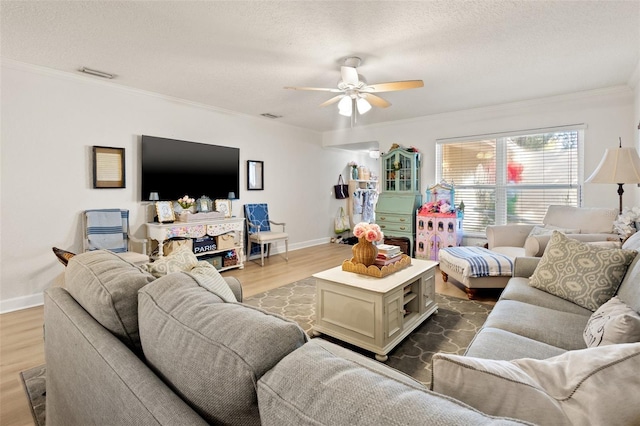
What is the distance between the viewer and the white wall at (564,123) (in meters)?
4.02

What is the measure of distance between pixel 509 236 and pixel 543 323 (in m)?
2.54

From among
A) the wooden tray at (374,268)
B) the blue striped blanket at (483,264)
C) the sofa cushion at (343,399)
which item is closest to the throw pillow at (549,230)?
the blue striped blanket at (483,264)

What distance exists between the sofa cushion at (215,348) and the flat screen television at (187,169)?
12.4 ft

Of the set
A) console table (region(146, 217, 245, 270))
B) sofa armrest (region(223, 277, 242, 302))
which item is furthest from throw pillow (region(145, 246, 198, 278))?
console table (region(146, 217, 245, 270))

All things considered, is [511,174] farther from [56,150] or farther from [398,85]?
[56,150]

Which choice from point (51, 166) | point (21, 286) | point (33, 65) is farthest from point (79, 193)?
point (33, 65)

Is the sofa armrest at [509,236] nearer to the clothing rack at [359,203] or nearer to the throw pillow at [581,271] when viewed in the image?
the throw pillow at [581,271]

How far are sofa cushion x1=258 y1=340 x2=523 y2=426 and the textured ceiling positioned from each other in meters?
2.33

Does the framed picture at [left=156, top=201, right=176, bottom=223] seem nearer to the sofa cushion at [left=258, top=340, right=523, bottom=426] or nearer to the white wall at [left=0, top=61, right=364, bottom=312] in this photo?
the white wall at [left=0, top=61, right=364, bottom=312]

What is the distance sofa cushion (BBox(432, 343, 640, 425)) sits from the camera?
0.61m

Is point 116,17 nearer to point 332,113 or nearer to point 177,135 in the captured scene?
point 177,135

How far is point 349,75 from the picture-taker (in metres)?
3.04

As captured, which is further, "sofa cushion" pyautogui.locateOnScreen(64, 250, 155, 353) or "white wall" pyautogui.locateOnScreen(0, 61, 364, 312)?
"white wall" pyautogui.locateOnScreen(0, 61, 364, 312)

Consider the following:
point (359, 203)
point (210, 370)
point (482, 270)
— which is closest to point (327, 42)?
point (482, 270)
